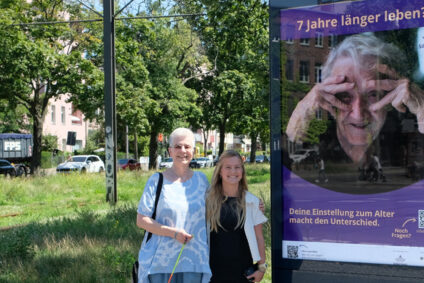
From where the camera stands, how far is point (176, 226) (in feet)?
10.5

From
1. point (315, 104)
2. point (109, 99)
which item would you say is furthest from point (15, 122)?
point (315, 104)

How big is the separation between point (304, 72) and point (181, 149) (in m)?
0.94

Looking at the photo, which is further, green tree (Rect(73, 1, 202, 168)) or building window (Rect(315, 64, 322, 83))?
green tree (Rect(73, 1, 202, 168))

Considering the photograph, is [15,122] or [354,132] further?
[15,122]

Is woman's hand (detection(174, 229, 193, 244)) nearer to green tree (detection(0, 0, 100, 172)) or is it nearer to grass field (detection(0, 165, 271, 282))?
grass field (detection(0, 165, 271, 282))

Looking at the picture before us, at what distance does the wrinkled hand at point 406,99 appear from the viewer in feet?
10.3

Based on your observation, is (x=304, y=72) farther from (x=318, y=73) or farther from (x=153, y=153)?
(x=153, y=153)

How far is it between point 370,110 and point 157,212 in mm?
1464

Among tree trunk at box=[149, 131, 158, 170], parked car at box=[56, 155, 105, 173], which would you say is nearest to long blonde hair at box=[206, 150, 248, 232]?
parked car at box=[56, 155, 105, 173]

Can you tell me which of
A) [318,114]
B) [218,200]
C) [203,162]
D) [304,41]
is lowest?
[203,162]

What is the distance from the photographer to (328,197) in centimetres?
334

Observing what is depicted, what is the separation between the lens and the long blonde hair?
3.37 meters

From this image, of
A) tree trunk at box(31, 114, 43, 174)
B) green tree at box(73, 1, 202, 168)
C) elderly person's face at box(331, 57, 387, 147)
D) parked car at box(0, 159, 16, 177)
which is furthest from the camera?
parked car at box(0, 159, 16, 177)

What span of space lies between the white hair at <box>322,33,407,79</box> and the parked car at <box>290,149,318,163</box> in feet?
1.60
